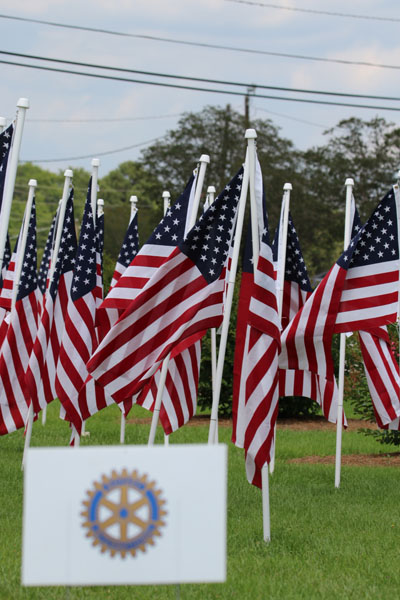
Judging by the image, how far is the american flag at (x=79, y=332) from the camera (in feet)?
37.6

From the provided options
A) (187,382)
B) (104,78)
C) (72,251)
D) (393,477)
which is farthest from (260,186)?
(104,78)

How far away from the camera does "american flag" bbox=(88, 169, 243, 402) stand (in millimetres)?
9195

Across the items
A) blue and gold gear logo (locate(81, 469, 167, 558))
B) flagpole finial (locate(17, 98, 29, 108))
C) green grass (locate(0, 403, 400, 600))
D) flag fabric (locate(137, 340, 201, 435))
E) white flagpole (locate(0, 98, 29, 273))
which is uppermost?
flagpole finial (locate(17, 98, 29, 108))

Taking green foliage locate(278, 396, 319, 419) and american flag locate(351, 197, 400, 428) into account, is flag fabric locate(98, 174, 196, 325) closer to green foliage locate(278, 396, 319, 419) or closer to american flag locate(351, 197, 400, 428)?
american flag locate(351, 197, 400, 428)

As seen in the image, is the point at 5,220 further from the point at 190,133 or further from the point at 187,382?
the point at 190,133

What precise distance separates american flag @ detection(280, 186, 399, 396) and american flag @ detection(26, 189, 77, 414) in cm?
331

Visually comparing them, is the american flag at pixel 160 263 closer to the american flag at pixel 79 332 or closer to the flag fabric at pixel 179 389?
the flag fabric at pixel 179 389

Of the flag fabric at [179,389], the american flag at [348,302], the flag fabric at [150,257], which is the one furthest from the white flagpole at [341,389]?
the flag fabric at [150,257]

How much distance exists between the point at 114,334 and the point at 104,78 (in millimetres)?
20036

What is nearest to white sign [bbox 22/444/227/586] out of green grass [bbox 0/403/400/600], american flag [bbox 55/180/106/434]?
green grass [bbox 0/403/400/600]

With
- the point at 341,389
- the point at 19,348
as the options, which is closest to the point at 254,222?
the point at 341,389

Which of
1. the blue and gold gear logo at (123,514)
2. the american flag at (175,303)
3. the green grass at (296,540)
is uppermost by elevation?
the american flag at (175,303)

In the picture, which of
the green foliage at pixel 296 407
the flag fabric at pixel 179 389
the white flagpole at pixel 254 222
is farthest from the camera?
the green foliage at pixel 296 407

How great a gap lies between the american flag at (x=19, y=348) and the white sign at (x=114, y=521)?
23.9ft
